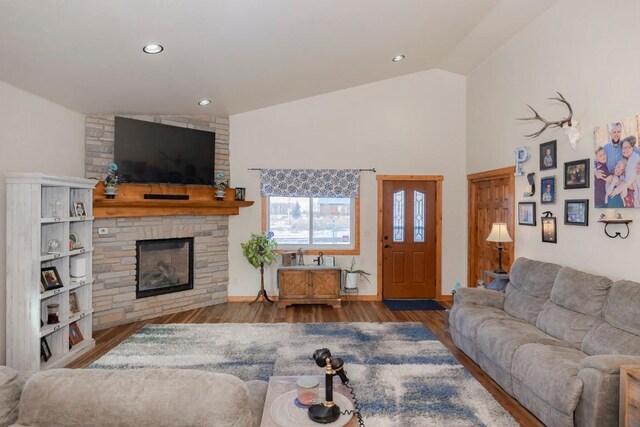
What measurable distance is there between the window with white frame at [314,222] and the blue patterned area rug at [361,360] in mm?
1656

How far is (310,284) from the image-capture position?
557 cm

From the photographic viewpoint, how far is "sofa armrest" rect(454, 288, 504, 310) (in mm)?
4055

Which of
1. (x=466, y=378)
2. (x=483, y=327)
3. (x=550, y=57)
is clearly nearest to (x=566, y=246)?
(x=483, y=327)

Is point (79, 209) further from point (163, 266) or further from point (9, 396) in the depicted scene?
point (9, 396)

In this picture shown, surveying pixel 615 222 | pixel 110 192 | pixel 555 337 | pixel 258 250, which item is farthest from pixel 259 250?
pixel 615 222

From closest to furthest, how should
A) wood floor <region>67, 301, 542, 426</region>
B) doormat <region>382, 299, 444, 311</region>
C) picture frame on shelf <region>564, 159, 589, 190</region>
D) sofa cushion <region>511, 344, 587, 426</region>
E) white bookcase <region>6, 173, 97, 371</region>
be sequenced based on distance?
sofa cushion <region>511, 344, 587, 426</region> < white bookcase <region>6, 173, 97, 371</region> < picture frame on shelf <region>564, 159, 589, 190</region> < wood floor <region>67, 301, 542, 426</region> < doormat <region>382, 299, 444, 311</region>

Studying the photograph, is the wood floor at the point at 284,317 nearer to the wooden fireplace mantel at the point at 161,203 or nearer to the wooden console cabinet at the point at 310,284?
the wooden console cabinet at the point at 310,284

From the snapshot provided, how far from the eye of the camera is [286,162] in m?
5.98

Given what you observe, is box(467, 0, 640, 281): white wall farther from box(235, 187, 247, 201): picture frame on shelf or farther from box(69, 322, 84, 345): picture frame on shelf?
box(69, 322, 84, 345): picture frame on shelf

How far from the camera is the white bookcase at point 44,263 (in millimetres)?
3215

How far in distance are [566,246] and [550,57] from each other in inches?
77.9

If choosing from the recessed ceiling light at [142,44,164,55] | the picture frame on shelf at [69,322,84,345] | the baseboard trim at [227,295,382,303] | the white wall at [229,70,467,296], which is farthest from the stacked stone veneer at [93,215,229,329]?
the recessed ceiling light at [142,44,164,55]

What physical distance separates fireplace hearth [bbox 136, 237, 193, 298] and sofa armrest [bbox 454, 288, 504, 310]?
3688mm

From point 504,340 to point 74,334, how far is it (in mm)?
4063
